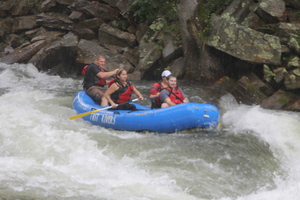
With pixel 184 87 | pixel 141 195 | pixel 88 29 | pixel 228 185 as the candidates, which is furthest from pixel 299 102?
pixel 88 29

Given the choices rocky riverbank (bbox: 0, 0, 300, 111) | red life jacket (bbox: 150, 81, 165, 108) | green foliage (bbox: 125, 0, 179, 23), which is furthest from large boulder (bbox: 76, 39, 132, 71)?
red life jacket (bbox: 150, 81, 165, 108)

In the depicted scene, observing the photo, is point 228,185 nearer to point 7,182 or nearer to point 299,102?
point 7,182

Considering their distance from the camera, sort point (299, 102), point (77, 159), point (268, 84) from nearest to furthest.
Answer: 1. point (77, 159)
2. point (299, 102)
3. point (268, 84)

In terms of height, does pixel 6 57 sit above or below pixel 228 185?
below

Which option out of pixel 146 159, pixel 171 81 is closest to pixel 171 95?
pixel 171 81

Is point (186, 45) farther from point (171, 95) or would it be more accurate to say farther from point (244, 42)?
point (171, 95)

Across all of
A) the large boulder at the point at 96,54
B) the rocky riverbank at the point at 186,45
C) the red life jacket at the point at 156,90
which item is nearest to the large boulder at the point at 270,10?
the rocky riverbank at the point at 186,45

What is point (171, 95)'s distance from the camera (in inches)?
257

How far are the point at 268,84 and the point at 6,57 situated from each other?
9195mm

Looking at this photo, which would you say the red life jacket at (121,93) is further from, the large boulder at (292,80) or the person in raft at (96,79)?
the large boulder at (292,80)

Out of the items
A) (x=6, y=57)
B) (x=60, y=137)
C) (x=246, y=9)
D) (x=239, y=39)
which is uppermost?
(x=246, y=9)

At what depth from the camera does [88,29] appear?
42.2ft

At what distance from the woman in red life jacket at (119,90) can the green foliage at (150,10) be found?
549cm

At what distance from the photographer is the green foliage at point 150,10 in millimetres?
11656
